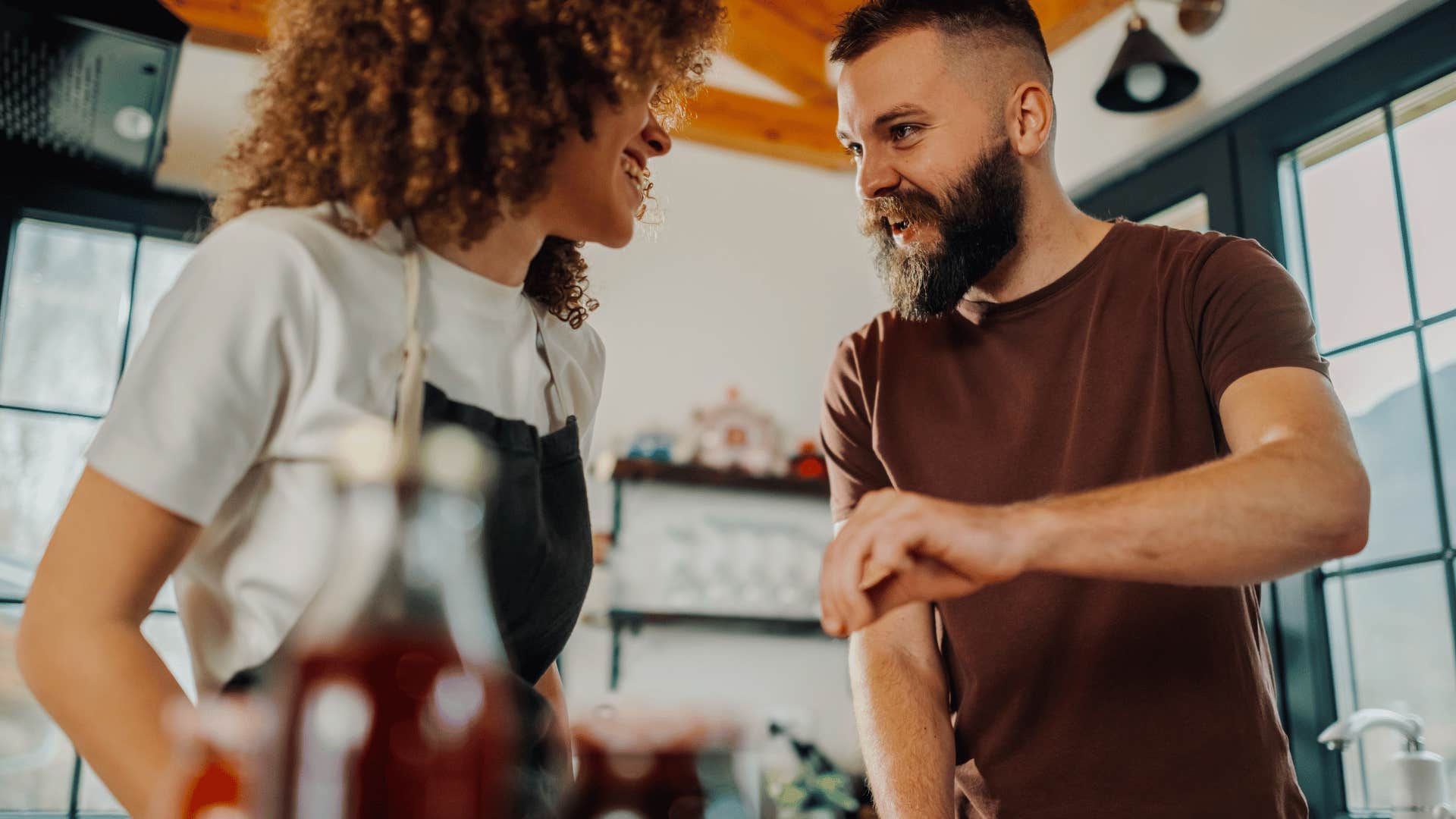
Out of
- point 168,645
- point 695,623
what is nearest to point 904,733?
point 695,623

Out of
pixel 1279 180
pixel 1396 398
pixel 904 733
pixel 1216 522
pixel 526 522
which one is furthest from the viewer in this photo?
pixel 1279 180

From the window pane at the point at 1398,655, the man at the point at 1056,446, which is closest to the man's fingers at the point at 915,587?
the man at the point at 1056,446

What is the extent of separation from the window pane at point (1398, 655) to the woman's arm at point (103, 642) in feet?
7.95

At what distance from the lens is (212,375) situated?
622mm

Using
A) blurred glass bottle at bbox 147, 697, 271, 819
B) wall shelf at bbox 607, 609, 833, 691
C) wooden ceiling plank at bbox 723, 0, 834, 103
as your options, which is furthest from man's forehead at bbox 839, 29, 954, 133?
wooden ceiling plank at bbox 723, 0, 834, 103

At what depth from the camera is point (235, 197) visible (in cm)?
83

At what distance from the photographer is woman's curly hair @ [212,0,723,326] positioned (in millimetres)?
709

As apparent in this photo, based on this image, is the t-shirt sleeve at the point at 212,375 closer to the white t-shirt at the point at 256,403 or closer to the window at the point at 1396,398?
the white t-shirt at the point at 256,403

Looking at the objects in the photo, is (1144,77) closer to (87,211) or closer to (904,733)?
(904,733)

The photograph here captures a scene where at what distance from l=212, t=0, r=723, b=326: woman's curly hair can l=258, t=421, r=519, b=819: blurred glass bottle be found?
1.13ft

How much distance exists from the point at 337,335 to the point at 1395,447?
2399 millimetres

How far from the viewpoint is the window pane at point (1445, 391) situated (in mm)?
2328

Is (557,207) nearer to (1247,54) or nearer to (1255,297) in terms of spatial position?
(1255,297)

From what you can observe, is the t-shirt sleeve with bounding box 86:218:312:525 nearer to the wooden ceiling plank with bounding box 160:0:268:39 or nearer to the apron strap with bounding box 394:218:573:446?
the apron strap with bounding box 394:218:573:446
